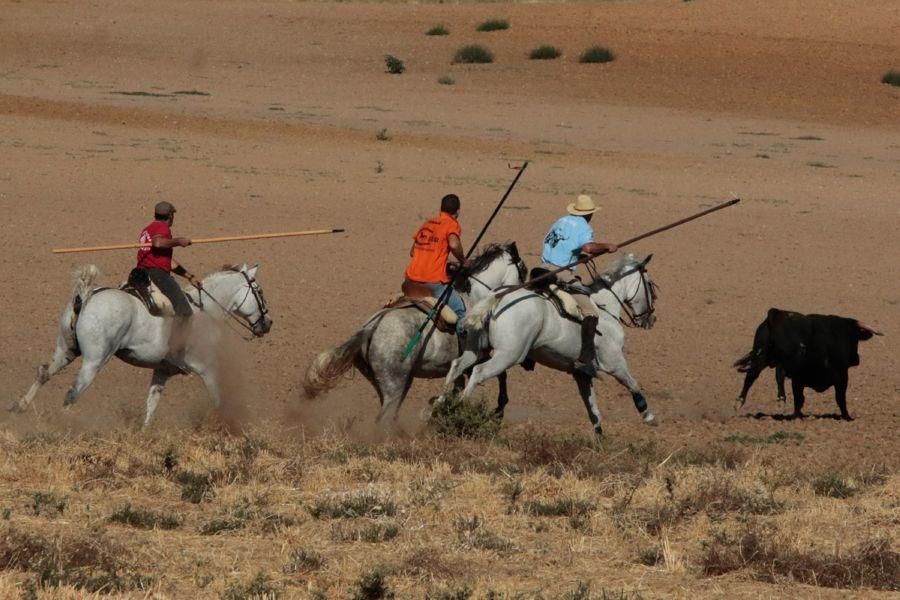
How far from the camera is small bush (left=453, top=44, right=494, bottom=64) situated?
1859 inches

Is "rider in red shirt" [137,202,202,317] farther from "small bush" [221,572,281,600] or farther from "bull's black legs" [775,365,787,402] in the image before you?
"small bush" [221,572,281,600]

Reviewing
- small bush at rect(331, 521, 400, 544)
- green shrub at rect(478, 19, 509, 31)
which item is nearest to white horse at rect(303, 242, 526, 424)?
small bush at rect(331, 521, 400, 544)

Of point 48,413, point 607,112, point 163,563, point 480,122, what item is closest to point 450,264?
point 48,413

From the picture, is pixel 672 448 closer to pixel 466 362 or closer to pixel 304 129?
pixel 466 362

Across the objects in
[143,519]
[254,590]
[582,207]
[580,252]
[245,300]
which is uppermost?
[582,207]

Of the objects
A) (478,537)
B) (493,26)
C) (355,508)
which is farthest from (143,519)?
(493,26)

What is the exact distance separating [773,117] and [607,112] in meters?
3.82

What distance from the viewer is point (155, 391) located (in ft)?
49.3

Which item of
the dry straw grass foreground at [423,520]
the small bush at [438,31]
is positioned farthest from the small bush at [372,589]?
the small bush at [438,31]

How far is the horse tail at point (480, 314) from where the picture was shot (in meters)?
14.1

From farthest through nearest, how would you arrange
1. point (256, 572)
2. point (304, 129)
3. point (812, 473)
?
point (304, 129) < point (812, 473) < point (256, 572)

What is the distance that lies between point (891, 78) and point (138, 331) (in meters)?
32.9

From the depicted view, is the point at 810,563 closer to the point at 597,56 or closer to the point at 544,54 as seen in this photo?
the point at 597,56

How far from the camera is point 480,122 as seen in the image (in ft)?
124
